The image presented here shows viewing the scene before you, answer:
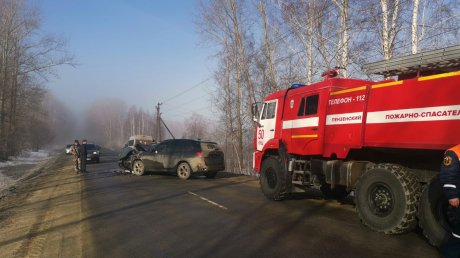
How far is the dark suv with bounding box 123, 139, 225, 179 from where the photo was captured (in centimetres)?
1789

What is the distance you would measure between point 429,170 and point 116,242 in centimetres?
533

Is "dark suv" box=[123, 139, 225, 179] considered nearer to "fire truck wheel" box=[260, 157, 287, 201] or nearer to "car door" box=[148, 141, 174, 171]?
"car door" box=[148, 141, 174, 171]

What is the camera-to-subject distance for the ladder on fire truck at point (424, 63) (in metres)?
6.95

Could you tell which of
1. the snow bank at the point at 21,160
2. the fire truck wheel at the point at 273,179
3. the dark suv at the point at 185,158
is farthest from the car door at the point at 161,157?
the snow bank at the point at 21,160

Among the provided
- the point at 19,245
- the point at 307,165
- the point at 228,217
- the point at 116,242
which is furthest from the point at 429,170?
the point at 19,245

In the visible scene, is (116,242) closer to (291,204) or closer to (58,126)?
(291,204)

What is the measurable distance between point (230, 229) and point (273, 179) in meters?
3.71

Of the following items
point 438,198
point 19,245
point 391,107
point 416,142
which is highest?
point 391,107

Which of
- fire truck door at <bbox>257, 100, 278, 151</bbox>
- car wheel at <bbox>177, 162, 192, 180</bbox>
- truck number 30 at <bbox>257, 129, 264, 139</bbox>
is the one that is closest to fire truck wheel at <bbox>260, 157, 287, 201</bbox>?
fire truck door at <bbox>257, 100, 278, 151</bbox>

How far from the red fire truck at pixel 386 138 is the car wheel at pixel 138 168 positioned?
33.9 feet

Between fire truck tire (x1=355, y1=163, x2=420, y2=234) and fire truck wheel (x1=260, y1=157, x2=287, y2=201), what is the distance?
2968mm

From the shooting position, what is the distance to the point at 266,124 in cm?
1223

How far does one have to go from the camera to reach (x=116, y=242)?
7172mm

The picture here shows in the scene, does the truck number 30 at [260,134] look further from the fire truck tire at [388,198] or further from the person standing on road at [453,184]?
the person standing on road at [453,184]
